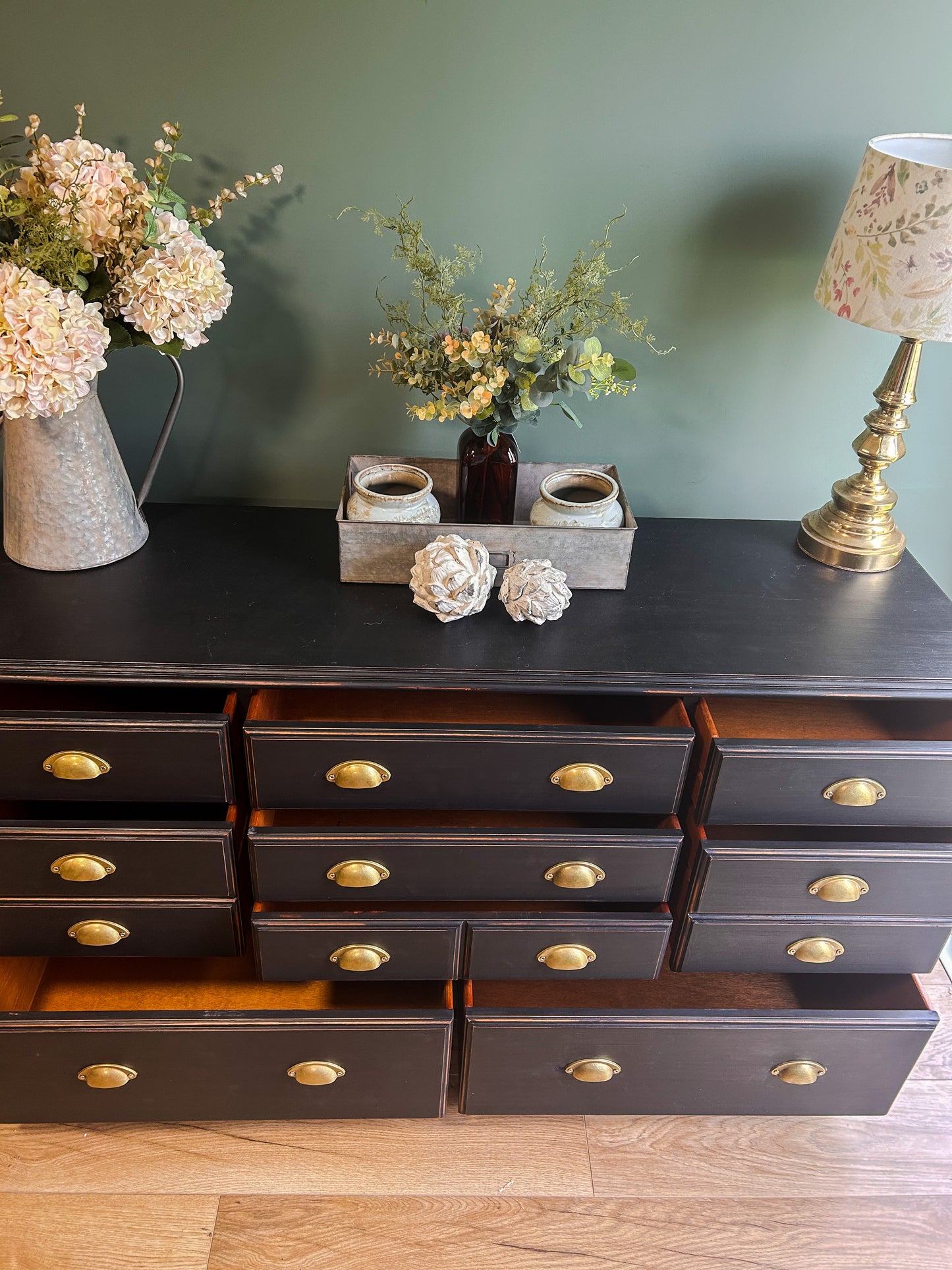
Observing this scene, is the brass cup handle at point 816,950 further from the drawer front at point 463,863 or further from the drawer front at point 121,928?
the drawer front at point 121,928

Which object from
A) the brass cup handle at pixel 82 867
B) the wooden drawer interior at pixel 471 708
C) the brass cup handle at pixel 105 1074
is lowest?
the brass cup handle at pixel 105 1074

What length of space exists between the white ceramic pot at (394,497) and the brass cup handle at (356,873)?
1.44 feet

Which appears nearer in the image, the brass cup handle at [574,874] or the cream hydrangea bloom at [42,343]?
the cream hydrangea bloom at [42,343]

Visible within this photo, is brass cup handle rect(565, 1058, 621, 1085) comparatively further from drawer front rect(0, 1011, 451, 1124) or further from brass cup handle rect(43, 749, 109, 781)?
brass cup handle rect(43, 749, 109, 781)

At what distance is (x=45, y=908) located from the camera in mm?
1204

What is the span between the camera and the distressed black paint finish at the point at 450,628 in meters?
1.07

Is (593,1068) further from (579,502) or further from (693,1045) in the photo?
(579,502)

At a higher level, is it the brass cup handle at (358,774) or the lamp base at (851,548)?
the lamp base at (851,548)

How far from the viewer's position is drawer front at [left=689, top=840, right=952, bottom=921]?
1177mm

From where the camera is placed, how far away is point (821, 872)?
1197 millimetres

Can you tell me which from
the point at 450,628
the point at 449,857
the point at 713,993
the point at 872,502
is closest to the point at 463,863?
the point at 449,857

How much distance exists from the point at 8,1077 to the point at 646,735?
992 millimetres

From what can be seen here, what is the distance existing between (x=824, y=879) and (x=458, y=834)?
0.49m

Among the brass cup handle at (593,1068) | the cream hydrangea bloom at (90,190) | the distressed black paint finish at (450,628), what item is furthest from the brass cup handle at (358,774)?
the cream hydrangea bloom at (90,190)
